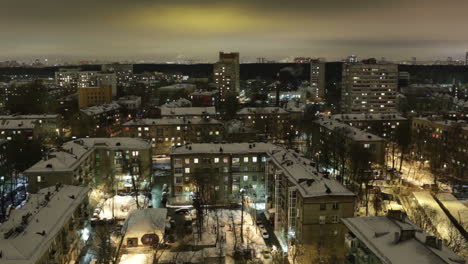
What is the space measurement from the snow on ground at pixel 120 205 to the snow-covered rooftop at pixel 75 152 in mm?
3254

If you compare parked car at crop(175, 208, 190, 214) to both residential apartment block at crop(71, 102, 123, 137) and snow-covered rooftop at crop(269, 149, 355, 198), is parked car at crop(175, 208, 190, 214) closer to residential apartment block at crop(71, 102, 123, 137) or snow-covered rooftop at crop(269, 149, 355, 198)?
snow-covered rooftop at crop(269, 149, 355, 198)

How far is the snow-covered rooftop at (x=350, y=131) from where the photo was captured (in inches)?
1296

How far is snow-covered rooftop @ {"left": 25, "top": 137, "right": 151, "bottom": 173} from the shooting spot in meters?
22.9

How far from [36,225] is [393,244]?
13.2 meters

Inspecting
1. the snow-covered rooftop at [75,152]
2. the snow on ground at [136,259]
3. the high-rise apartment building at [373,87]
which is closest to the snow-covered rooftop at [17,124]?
the snow-covered rooftop at [75,152]

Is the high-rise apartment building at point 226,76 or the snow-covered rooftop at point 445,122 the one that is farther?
the high-rise apartment building at point 226,76

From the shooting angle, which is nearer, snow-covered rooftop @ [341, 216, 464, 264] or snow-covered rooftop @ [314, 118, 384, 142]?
snow-covered rooftop @ [341, 216, 464, 264]

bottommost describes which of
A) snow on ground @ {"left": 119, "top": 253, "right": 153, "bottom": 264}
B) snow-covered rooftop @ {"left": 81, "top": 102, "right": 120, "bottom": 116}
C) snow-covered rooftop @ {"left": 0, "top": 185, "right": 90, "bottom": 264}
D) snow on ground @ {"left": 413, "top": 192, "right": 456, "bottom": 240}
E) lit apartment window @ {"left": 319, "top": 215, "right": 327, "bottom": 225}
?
snow on ground @ {"left": 119, "top": 253, "right": 153, "bottom": 264}

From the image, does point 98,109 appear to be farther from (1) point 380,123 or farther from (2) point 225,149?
(1) point 380,123

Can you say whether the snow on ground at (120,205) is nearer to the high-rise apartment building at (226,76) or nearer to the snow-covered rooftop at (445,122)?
the snow-covered rooftop at (445,122)

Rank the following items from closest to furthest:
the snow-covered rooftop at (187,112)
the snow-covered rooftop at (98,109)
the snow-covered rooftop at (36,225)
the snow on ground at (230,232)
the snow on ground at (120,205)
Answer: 1. the snow-covered rooftop at (36,225)
2. the snow on ground at (230,232)
3. the snow on ground at (120,205)
4. the snow-covered rooftop at (187,112)
5. the snow-covered rooftop at (98,109)

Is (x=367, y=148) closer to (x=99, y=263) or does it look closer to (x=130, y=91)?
(x=99, y=263)

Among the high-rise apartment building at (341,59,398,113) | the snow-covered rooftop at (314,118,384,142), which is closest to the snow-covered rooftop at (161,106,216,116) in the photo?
the snow-covered rooftop at (314,118,384,142)

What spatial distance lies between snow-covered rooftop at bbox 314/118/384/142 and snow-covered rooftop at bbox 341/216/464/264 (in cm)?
1871
